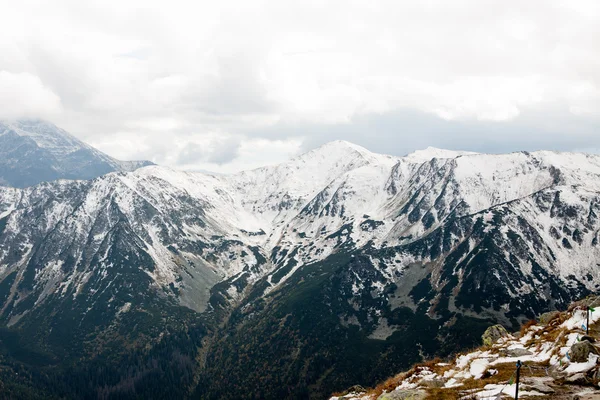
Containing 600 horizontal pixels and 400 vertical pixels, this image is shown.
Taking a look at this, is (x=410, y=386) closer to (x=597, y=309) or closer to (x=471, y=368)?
(x=471, y=368)

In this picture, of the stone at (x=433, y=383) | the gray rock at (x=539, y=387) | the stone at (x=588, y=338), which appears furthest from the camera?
the stone at (x=433, y=383)

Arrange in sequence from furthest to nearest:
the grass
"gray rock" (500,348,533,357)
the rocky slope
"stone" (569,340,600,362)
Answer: "gray rock" (500,348,533,357)
the grass
"stone" (569,340,600,362)
the rocky slope

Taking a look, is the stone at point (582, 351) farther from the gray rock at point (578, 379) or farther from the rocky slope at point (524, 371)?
the gray rock at point (578, 379)

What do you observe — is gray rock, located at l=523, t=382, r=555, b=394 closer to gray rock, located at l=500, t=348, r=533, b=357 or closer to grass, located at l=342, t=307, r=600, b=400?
grass, located at l=342, t=307, r=600, b=400

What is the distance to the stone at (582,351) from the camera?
4047cm

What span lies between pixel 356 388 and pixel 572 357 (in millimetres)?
32532

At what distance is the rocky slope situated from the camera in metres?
37.1

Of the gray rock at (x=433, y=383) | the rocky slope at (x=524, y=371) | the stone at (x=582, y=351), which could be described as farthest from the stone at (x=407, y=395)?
the stone at (x=582, y=351)

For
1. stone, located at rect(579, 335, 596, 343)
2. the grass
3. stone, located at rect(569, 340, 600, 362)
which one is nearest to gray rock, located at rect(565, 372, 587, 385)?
stone, located at rect(569, 340, 600, 362)

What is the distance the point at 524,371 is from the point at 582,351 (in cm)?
619

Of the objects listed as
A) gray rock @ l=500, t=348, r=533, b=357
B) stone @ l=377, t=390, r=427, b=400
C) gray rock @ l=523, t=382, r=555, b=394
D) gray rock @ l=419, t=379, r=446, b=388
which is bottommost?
gray rock @ l=500, t=348, r=533, b=357

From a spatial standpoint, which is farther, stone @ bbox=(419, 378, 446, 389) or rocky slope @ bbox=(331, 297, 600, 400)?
stone @ bbox=(419, 378, 446, 389)

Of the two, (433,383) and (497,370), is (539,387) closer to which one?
(497,370)

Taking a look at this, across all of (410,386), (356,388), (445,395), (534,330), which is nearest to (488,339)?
(534,330)
